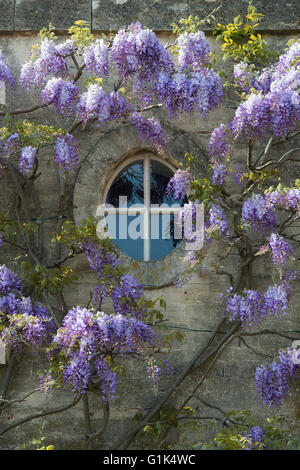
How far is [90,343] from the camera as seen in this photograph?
5.95 meters

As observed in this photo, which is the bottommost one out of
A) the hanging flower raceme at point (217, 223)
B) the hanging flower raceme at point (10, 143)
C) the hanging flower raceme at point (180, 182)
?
the hanging flower raceme at point (217, 223)

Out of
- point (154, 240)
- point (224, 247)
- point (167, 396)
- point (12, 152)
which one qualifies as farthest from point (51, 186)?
point (167, 396)

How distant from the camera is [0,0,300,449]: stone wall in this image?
646 centimetres

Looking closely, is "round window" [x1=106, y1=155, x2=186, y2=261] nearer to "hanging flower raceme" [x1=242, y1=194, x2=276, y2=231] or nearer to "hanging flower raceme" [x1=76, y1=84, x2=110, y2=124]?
"hanging flower raceme" [x1=76, y1=84, x2=110, y2=124]

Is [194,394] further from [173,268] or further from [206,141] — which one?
[206,141]

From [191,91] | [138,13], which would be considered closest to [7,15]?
[138,13]

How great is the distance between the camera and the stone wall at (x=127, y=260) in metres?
6.46

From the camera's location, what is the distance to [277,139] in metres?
6.94

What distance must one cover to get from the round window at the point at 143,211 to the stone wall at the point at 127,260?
184mm

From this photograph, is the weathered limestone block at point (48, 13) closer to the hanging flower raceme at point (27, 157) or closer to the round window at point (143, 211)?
the hanging flower raceme at point (27, 157)

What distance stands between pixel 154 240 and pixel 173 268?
0.32m

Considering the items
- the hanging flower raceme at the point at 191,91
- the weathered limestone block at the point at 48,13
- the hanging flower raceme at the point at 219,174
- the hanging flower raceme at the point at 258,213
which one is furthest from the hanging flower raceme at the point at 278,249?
the weathered limestone block at the point at 48,13

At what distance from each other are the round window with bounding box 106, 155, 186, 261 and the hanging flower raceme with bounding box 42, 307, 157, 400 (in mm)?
860

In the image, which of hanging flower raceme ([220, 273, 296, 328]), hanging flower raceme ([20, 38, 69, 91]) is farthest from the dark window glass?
hanging flower raceme ([220, 273, 296, 328])
